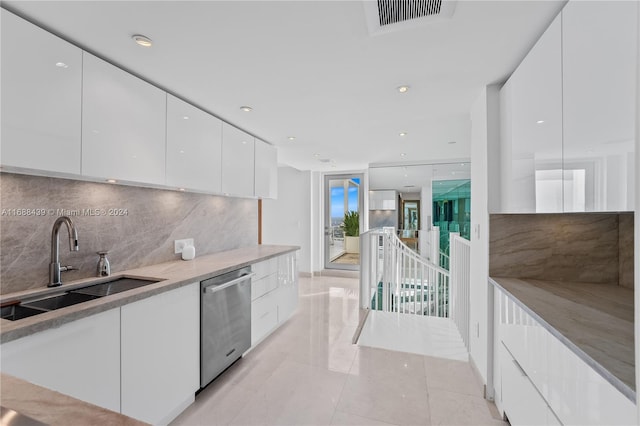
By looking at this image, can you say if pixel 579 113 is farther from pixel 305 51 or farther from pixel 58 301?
pixel 58 301

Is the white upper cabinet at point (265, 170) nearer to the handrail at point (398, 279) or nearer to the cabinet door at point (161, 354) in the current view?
the handrail at point (398, 279)

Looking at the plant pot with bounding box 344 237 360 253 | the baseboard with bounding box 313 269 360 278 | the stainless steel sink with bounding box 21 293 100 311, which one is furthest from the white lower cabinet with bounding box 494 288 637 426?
the plant pot with bounding box 344 237 360 253

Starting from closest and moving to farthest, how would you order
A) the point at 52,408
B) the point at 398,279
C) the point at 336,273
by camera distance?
the point at 52,408 → the point at 398,279 → the point at 336,273

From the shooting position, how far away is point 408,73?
194 cm

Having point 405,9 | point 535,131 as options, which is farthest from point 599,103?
point 405,9

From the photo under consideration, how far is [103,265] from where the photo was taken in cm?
201

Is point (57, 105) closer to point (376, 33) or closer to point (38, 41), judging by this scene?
point (38, 41)

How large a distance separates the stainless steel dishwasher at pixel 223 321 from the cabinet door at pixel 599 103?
2243 mm

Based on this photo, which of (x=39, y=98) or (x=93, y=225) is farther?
(x=93, y=225)

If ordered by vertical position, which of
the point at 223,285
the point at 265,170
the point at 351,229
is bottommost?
the point at 223,285

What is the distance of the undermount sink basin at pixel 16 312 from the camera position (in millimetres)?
1432

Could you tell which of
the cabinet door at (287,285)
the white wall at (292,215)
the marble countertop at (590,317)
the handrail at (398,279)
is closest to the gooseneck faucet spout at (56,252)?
the cabinet door at (287,285)

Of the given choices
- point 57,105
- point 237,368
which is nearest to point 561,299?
point 237,368

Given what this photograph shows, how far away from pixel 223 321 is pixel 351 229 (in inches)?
167
